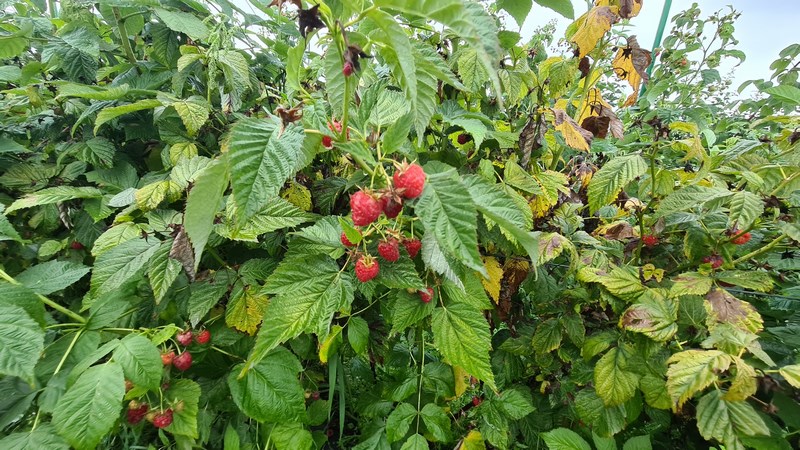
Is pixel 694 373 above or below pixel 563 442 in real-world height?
above

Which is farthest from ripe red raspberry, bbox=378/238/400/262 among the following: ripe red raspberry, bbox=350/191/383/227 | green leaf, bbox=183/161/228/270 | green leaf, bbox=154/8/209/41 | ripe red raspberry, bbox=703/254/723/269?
green leaf, bbox=154/8/209/41

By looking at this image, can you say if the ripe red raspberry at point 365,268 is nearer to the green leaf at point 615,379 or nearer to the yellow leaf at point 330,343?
the yellow leaf at point 330,343

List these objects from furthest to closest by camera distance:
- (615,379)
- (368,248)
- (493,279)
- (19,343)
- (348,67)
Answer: (493,279)
(615,379)
(368,248)
(19,343)
(348,67)

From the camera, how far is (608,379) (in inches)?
33.7

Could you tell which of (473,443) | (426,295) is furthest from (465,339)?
(473,443)

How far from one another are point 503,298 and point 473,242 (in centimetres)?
67

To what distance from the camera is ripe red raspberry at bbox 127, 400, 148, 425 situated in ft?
2.67

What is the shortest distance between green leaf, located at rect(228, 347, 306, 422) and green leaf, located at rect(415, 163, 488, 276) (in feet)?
1.82

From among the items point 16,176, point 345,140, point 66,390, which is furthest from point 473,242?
point 16,176

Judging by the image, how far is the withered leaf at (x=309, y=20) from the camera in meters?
0.48

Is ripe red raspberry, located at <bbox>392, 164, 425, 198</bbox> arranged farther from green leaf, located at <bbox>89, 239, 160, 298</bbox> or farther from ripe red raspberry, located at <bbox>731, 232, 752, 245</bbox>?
ripe red raspberry, located at <bbox>731, 232, 752, 245</bbox>

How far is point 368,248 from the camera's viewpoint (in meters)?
0.75

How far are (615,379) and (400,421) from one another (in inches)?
20.2

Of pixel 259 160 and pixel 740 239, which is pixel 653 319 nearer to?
pixel 740 239
